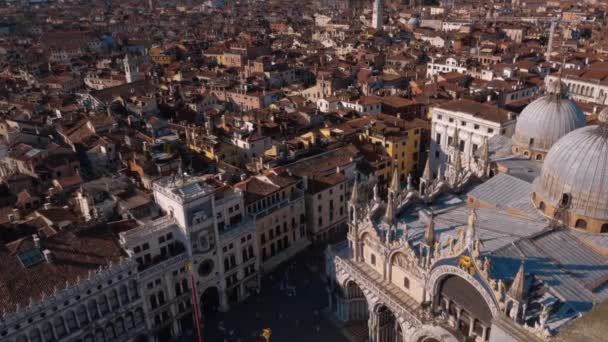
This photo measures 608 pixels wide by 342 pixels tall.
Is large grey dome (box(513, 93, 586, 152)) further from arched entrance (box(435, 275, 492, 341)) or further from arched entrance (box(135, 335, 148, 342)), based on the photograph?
arched entrance (box(135, 335, 148, 342))

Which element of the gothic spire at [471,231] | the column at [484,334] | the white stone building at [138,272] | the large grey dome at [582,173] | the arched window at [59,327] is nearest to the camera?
the gothic spire at [471,231]

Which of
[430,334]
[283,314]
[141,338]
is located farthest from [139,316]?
[430,334]

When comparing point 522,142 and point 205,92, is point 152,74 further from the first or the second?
point 522,142

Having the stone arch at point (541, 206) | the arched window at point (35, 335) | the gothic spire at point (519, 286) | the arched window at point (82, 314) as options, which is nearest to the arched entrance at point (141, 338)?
the arched window at point (82, 314)

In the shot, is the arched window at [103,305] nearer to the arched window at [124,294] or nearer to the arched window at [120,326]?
the arched window at [124,294]

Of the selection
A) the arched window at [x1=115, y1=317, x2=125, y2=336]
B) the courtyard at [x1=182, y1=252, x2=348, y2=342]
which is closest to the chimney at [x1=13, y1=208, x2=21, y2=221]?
the arched window at [x1=115, y1=317, x2=125, y2=336]

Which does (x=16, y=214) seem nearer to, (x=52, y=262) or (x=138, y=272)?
(x=52, y=262)

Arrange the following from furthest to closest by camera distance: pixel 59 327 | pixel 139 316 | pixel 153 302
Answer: pixel 153 302 → pixel 139 316 → pixel 59 327
